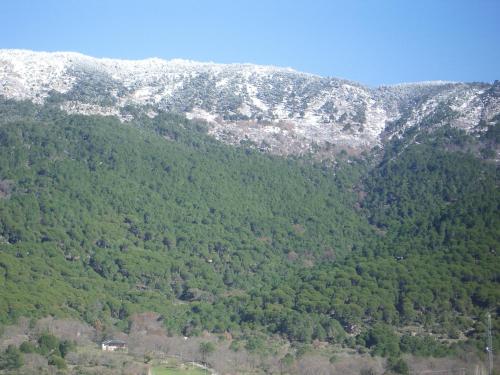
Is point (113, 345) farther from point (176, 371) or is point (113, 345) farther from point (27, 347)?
point (27, 347)

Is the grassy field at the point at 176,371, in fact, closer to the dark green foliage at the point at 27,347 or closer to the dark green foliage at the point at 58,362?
the dark green foliage at the point at 58,362

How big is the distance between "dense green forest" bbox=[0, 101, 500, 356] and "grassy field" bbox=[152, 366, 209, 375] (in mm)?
7973

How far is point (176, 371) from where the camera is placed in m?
39.2

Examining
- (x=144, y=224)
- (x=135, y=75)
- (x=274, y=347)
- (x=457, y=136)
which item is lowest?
(x=274, y=347)

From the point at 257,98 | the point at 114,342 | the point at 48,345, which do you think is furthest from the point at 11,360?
Result: the point at 257,98

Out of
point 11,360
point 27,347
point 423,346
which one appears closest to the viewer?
point 11,360

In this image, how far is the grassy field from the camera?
127 ft

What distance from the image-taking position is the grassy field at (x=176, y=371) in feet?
127

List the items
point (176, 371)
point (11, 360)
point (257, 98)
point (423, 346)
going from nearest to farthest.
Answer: point (11, 360), point (176, 371), point (423, 346), point (257, 98)

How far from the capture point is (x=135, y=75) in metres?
102

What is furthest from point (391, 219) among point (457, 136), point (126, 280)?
point (126, 280)

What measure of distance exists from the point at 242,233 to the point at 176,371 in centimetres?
2533

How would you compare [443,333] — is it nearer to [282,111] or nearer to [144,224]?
[144,224]

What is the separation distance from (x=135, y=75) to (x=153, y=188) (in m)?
39.1
